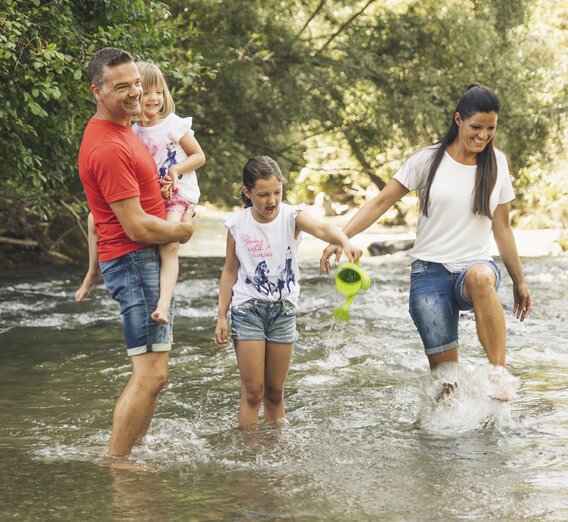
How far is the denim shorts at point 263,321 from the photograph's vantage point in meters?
5.11

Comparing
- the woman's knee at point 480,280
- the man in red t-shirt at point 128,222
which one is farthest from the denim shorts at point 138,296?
the woman's knee at point 480,280

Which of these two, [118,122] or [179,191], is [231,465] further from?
[118,122]

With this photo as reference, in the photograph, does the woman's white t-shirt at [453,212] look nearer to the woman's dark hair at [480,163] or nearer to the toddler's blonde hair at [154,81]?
the woman's dark hair at [480,163]

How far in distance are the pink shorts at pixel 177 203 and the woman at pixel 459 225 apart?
3.08 ft

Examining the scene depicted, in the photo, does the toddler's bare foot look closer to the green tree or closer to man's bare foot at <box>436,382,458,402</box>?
man's bare foot at <box>436,382,458,402</box>

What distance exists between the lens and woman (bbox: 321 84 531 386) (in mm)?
5148

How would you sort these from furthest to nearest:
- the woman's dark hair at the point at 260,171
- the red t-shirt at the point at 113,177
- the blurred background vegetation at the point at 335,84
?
the blurred background vegetation at the point at 335,84, the woman's dark hair at the point at 260,171, the red t-shirt at the point at 113,177

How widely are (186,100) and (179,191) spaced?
10948 mm

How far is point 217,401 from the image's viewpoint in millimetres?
6449

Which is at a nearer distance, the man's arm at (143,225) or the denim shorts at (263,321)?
the man's arm at (143,225)

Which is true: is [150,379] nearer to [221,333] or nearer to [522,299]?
[221,333]

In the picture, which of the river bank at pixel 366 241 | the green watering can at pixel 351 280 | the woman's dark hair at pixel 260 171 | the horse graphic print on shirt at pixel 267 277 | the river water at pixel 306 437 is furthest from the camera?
the river bank at pixel 366 241

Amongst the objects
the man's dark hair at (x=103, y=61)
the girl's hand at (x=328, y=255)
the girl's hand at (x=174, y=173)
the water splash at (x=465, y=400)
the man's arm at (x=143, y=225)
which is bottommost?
the water splash at (x=465, y=400)

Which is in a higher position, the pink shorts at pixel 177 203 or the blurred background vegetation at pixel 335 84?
the blurred background vegetation at pixel 335 84
